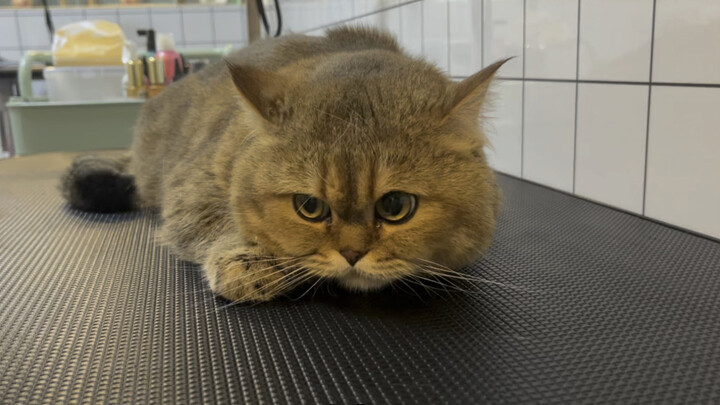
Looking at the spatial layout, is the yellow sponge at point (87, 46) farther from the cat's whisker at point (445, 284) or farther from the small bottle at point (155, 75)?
the cat's whisker at point (445, 284)

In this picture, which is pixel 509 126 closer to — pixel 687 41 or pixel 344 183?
pixel 687 41

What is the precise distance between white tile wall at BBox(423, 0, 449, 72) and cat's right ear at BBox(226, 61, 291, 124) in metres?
1.02

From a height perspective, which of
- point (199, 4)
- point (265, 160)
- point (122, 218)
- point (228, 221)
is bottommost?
point (122, 218)

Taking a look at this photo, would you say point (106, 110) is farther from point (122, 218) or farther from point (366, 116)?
point (366, 116)

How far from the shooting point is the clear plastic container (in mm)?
2941

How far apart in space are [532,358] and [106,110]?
241 centimetres

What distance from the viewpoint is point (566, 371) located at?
0.68m

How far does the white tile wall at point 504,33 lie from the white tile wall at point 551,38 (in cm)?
3

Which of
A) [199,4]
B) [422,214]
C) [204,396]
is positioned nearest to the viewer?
[204,396]

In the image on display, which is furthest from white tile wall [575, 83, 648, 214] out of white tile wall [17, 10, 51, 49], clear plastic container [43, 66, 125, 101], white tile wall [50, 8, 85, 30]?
white tile wall [17, 10, 51, 49]

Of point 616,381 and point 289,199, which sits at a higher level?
point 289,199

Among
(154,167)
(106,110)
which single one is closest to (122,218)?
(154,167)

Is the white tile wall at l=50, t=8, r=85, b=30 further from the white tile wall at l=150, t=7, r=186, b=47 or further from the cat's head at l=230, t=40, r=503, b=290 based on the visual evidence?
the cat's head at l=230, t=40, r=503, b=290

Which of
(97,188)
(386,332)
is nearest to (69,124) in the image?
(97,188)
